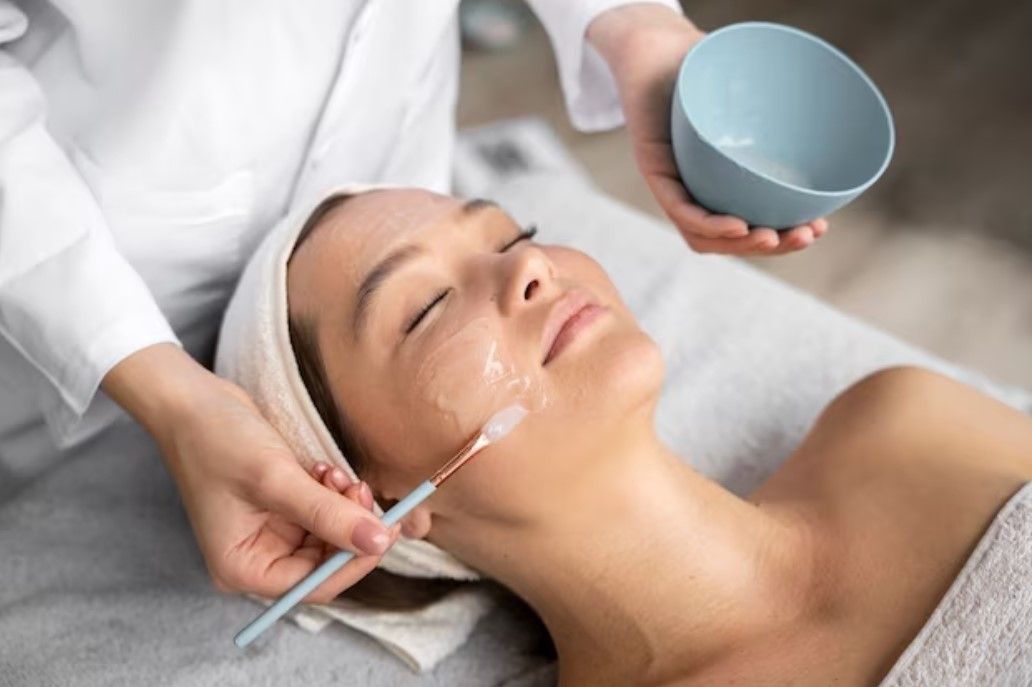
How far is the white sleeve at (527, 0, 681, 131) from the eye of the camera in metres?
1.42

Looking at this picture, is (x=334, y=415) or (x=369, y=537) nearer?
(x=369, y=537)

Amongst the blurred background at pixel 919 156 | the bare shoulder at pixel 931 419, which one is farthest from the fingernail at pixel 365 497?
the blurred background at pixel 919 156

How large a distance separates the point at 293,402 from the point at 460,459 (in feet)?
0.75

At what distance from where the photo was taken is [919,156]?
2568 mm

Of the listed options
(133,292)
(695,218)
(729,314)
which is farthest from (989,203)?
(133,292)

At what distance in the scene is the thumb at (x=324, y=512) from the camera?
0.89m

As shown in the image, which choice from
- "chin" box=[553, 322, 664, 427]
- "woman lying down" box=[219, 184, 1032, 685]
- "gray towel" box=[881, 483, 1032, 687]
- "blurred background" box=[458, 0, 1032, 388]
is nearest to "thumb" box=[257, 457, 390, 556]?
"woman lying down" box=[219, 184, 1032, 685]

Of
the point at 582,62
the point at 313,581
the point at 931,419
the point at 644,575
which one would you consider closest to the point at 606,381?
the point at 644,575

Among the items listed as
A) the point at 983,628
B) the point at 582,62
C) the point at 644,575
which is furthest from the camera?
the point at 582,62

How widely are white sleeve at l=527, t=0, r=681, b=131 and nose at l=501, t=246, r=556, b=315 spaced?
17.2 inches

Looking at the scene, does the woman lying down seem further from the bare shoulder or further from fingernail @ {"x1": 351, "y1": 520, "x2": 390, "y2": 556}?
fingernail @ {"x1": 351, "y1": 520, "x2": 390, "y2": 556}

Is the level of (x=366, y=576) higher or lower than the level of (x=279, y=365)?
lower

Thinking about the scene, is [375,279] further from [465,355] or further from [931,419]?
[931,419]

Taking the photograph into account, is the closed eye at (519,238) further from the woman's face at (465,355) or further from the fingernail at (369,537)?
the fingernail at (369,537)
